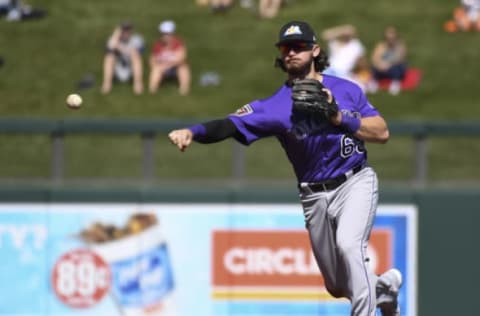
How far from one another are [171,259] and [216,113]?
5.07 metres

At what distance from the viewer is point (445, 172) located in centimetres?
1221

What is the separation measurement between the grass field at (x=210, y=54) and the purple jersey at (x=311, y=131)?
861 cm

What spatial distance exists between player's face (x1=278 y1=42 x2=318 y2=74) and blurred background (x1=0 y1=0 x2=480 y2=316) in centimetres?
416

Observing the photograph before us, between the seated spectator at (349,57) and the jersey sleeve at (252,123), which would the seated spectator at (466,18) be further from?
the jersey sleeve at (252,123)

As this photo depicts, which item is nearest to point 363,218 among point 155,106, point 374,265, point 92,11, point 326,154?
point 326,154

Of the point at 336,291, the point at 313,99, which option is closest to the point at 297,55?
the point at 313,99

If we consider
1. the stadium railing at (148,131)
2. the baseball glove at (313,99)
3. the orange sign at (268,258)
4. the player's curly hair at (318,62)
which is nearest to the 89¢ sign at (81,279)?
the stadium railing at (148,131)

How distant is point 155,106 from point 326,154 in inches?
374

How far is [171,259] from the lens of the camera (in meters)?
12.2

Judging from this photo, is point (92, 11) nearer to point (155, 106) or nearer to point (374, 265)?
point (155, 106)

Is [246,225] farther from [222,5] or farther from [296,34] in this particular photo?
[222,5]

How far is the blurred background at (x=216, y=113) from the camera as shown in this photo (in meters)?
12.1

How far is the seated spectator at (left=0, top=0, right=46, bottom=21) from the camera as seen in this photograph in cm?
1925

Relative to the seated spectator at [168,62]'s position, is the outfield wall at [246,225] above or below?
below
